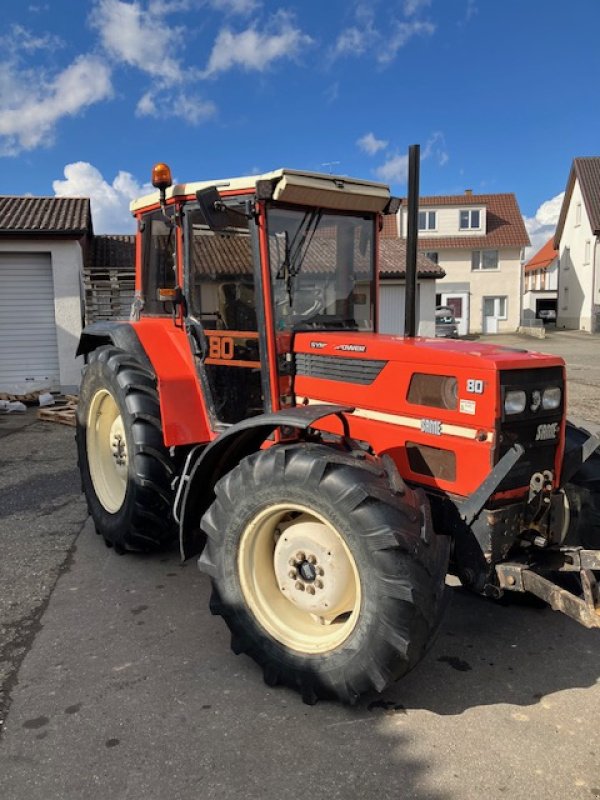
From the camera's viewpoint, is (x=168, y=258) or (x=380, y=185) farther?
(x=168, y=258)

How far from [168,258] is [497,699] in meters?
3.15

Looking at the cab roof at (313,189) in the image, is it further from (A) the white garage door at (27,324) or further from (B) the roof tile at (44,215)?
(A) the white garage door at (27,324)

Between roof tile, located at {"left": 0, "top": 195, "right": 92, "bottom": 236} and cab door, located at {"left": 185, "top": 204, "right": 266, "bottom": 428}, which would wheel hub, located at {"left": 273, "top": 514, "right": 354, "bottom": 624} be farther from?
roof tile, located at {"left": 0, "top": 195, "right": 92, "bottom": 236}

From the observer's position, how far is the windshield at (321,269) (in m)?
3.56

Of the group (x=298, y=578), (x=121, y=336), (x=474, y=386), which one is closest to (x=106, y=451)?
(x=121, y=336)

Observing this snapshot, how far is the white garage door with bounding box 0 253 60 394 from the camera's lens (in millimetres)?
12539

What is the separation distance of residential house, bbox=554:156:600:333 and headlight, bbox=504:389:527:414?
104 feet

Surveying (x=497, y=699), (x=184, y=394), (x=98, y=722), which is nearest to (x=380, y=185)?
(x=184, y=394)

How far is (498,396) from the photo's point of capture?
2.86 m

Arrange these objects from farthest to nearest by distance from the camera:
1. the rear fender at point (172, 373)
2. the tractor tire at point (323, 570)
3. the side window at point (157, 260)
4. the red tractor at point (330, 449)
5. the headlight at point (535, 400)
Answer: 1. the side window at point (157, 260)
2. the rear fender at point (172, 373)
3. the headlight at point (535, 400)
4. the red tractor at point (330, 449)
5. the tractor tire at point (323, 570)

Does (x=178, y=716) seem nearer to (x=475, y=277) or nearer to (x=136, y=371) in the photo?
(x=136, y=371)

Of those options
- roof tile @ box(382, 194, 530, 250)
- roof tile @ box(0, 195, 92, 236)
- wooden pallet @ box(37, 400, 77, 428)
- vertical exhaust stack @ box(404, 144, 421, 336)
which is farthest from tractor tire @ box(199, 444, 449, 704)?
roof tile @ box(382, 194, 530, 250)

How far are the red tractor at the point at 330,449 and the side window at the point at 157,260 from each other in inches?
1.3

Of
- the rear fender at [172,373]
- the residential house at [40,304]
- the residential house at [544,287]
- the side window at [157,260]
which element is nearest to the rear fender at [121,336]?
the rear fender at [172,373]
